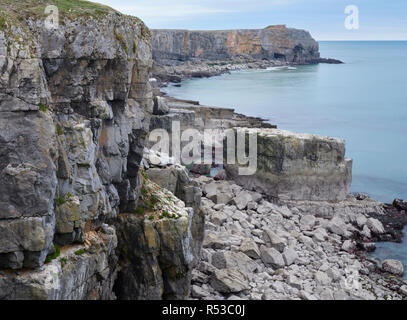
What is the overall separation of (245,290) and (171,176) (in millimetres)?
5837

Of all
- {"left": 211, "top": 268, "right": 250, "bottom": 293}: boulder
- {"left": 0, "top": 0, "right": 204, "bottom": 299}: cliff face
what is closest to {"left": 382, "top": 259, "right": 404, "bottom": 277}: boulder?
{"left": 211, "top": 268, "right": 250, "bottom": 293}: boulder

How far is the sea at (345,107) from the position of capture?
167ft

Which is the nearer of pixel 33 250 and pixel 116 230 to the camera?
pixel 33 250

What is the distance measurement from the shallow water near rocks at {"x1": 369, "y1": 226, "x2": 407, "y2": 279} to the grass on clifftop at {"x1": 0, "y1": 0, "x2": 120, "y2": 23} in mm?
21911

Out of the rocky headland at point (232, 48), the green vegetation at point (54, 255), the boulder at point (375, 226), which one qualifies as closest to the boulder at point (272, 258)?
the boulder at point (375, 226)

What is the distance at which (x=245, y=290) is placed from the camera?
2173 cm

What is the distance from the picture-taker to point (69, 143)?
1443 cm

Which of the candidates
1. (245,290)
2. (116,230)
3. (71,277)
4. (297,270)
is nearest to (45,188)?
(71,277)

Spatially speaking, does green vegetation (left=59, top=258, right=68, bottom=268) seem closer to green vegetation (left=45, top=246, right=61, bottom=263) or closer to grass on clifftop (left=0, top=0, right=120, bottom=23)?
green vegetation (left=45, top=246, right=61, bottom=263)

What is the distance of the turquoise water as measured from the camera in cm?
5391

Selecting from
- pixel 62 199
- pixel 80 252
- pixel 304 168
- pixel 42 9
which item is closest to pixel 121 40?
pixel 42 9

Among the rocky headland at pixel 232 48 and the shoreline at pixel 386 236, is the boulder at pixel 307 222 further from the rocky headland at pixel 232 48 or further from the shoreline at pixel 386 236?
the rocky headland at pixel 232 48

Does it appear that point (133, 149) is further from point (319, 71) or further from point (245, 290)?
point (319, 71)
